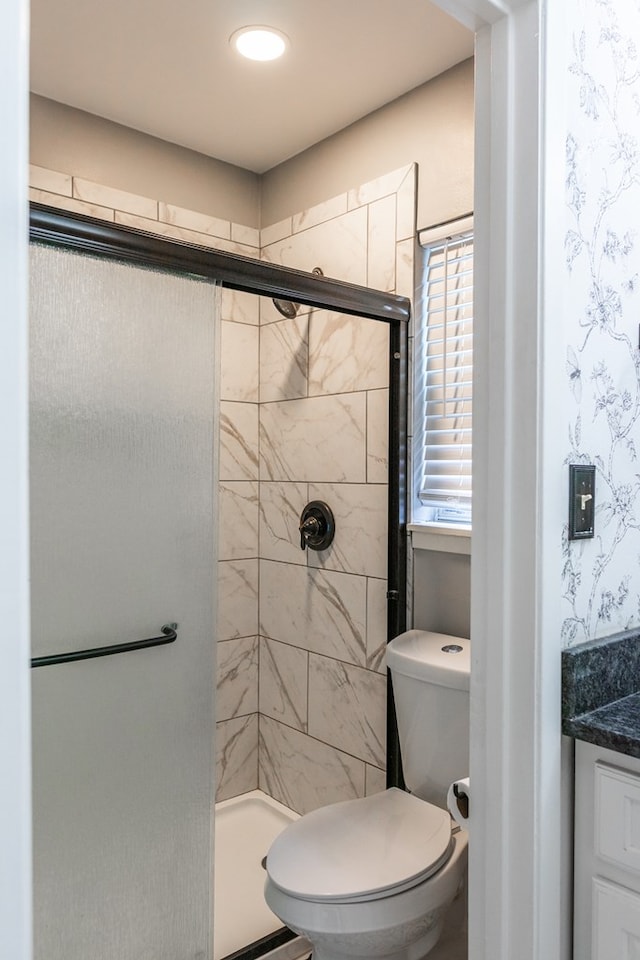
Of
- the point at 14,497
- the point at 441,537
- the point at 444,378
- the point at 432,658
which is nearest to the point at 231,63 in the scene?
the point at 444,378

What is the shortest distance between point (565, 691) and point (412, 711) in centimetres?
76

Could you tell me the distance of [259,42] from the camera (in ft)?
5.98

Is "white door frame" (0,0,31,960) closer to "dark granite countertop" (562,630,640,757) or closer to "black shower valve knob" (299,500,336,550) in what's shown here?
"dark granite countertop" (562,630,640,757)

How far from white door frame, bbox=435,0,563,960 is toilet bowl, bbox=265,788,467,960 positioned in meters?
0.35

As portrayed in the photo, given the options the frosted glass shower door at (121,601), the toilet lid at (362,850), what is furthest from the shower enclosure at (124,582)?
the toilet lid at (362,850)

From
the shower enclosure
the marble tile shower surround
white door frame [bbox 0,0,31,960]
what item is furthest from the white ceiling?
white door frame [bbox 0,0,31,960]

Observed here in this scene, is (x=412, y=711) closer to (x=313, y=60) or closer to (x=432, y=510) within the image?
(x=432, y=510)

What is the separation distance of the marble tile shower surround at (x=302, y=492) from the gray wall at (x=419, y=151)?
0.06 metres

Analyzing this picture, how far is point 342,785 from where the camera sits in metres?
2.26

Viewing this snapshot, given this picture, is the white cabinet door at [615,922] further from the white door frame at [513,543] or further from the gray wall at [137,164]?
the gray wall at [137,164]

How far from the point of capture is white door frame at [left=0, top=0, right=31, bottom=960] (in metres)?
0.53

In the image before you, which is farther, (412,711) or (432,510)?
(432,510)

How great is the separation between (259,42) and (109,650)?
5.23ft

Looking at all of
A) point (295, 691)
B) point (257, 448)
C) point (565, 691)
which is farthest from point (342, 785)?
point (565, 691)
